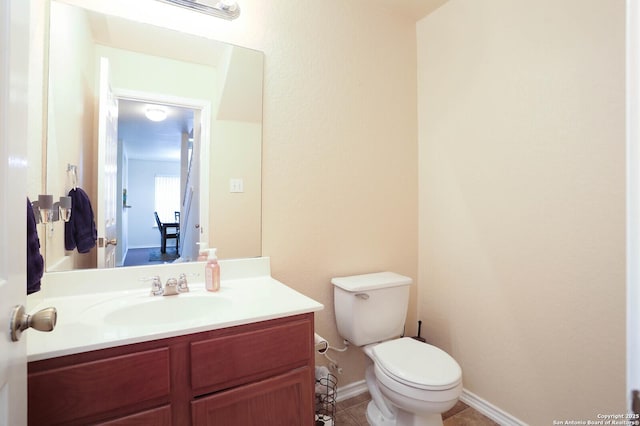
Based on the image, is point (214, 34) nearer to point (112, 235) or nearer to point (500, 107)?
point (112, 235)

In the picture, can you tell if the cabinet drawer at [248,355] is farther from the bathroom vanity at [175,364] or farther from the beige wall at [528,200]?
the beige wall at [528,200]

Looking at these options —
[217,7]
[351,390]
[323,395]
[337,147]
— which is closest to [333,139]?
[337,147]

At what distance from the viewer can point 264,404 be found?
107 centimetres

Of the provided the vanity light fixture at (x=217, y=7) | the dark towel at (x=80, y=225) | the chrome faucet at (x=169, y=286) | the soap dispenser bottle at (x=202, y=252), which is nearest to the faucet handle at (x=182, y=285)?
the chrome faucet at (x=169, y=286)

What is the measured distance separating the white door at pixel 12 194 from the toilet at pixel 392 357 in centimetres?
128

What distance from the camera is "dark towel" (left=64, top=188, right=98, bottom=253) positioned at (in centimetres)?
126

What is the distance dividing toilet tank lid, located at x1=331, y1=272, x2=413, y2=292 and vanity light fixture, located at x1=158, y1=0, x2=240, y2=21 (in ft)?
4.85

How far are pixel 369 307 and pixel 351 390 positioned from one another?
0.59m

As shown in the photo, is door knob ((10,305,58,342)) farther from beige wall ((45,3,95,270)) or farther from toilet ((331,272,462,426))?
toilet ((331,272,462,426))

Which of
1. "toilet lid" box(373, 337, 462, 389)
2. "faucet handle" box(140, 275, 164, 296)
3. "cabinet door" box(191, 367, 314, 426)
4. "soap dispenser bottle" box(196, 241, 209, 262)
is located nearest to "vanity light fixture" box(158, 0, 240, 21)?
"soap dispenser bottle" box(196, 241, 209, 262)

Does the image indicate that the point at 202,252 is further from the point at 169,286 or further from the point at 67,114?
the point at 67,114

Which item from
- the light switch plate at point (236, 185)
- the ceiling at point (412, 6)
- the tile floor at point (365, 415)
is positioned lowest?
the tile floor at point (365, 415)

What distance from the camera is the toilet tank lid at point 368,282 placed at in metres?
1.73

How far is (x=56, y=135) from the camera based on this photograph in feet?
4.03
